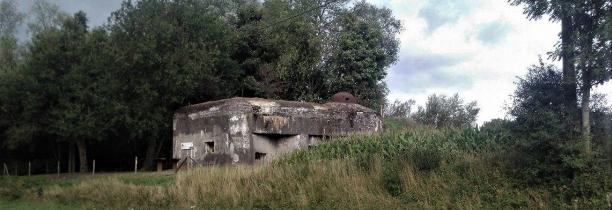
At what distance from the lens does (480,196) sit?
12086 mm

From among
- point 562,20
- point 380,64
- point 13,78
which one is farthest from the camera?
point 380,64

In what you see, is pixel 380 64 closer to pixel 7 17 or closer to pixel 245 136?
pixel 245 136

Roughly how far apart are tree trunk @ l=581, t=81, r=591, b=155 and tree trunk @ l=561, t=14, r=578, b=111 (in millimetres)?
188

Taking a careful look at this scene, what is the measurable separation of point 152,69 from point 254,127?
8.90 meters

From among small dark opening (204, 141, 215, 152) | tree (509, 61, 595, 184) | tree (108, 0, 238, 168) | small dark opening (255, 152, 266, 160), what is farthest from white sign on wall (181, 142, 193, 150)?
tree (509, 61, 595, 184)

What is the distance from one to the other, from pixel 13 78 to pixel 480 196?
3486 centimetres

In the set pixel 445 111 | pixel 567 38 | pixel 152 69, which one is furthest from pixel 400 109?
pixel 567 38

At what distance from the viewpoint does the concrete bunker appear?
28.2m

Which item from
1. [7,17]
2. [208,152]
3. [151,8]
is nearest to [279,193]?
[208,152]

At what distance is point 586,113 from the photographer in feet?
37.1

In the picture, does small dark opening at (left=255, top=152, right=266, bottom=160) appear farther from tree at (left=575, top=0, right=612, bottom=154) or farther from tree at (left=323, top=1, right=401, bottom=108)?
tree at (left=575, top=0, right=612, bottom=154)

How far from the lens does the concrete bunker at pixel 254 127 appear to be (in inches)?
1109

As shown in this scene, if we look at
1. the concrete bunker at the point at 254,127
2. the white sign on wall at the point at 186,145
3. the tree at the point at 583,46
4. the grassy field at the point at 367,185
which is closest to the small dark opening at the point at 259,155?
the concrete bunker at the point at 254,127

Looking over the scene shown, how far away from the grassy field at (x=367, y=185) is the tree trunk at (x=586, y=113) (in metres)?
1.07
